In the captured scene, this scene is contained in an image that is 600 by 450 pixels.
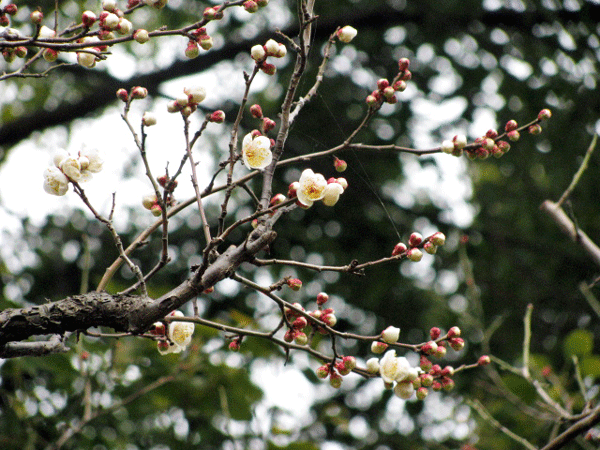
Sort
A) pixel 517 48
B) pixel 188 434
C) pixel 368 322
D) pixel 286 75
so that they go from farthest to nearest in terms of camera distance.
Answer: pixel 368 322
pixel 517 48
pixel 286 75
pixel 188 434

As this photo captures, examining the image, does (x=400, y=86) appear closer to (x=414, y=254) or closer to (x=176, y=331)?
(x=414, y=254)

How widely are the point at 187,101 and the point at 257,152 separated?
185 millimetres

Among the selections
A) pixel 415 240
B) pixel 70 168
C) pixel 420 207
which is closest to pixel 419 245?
pixel 415 240

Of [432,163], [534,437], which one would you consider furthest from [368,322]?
[534,437]

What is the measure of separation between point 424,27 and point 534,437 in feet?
8.77

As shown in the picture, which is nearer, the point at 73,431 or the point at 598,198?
the point at 73,431

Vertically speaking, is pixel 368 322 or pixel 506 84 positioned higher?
pixel 506 84

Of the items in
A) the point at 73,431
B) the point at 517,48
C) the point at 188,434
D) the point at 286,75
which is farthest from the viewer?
the point at 517,48

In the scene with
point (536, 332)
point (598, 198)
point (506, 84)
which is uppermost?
point (506, 84)

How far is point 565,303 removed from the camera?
432cm

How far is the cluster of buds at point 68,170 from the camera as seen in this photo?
1.23 meters

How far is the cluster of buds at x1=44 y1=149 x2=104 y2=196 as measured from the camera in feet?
4.02

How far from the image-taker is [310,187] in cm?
117

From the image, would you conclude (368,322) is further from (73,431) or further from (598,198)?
(73,431)
